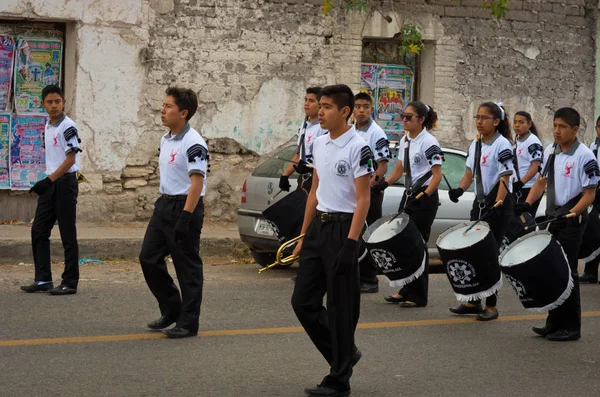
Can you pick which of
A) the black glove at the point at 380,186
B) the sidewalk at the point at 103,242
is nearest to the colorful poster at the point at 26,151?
the sidewalk at the point at 103,242

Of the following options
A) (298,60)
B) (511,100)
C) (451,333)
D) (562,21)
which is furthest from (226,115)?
(451,333)

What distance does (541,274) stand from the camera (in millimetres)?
7863

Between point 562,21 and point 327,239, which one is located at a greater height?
point 562,21

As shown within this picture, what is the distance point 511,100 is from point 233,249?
6.29 m

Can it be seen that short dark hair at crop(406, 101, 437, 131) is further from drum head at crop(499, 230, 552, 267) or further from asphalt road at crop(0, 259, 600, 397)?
drum head at crop(499, 230, 552, 267)

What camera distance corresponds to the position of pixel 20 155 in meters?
14.7

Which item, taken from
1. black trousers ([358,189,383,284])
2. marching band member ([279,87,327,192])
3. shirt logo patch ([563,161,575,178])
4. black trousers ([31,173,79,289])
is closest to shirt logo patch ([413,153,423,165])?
black trousers ([358,189,383,284])

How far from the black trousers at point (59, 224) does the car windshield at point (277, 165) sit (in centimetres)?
266

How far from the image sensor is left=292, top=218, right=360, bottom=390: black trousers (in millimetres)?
6359

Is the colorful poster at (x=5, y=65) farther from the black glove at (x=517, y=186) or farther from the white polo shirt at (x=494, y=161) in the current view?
the white polo shirt at (x=494, y=161)

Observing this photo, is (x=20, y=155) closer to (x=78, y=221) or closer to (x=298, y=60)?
(x=78, y=221)

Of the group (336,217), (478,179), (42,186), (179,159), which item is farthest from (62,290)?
(336,217)

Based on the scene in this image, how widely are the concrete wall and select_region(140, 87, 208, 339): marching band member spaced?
6808 mm

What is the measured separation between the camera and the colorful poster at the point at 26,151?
1463 cm
